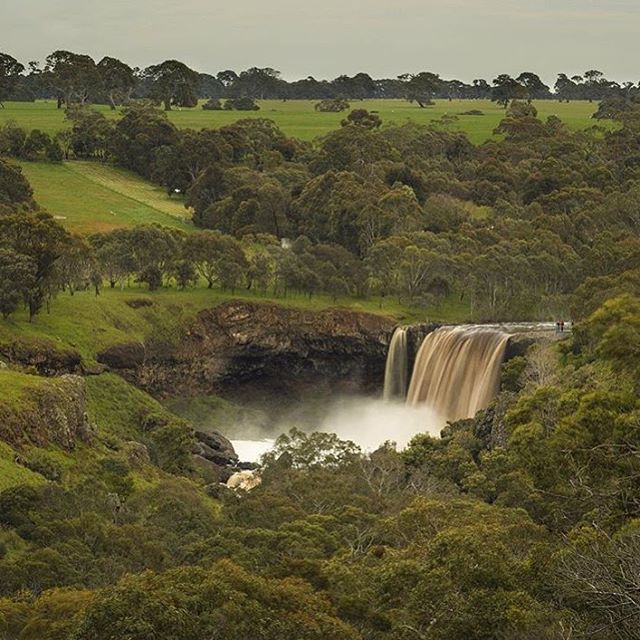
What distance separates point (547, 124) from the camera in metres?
151

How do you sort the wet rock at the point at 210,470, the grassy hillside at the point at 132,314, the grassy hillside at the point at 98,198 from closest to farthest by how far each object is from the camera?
the wet rock at the point at 210,470
the grassy hillside at the point at 132,314
the grassy hillside at the point at 98,198

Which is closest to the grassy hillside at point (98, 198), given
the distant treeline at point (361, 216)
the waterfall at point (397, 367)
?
the distant treeline at point (361, 216)

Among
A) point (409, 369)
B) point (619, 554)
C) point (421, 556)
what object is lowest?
point (409, 369)

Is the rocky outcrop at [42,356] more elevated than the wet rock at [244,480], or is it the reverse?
the rocky outcrop at [42,356]

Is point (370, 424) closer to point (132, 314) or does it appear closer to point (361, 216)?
point (132, 314)

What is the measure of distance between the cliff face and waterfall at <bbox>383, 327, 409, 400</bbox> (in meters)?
1.74

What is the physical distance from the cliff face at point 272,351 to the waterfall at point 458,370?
23.3 ft

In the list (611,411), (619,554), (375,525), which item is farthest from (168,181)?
(619,554)

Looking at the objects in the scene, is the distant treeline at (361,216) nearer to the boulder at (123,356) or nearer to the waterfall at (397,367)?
the boulder at (123,356)

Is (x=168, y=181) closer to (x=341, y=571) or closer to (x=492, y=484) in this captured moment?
(x=492, y=484)

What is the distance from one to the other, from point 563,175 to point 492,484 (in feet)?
235

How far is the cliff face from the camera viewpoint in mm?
85250

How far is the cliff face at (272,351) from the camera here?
85.2 metres

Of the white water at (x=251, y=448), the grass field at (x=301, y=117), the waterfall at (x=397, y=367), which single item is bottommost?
the white water at (x=251, y=448)
